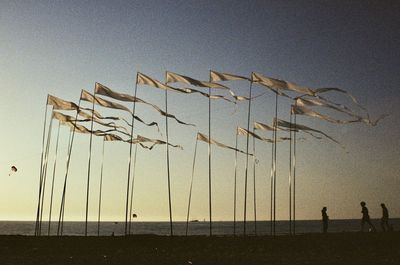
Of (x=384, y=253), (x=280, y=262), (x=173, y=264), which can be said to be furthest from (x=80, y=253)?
(x=384, y=253)

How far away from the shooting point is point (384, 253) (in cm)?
2116

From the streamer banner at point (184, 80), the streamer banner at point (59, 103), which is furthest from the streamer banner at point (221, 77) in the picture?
the streamer banner at point (59, 103)

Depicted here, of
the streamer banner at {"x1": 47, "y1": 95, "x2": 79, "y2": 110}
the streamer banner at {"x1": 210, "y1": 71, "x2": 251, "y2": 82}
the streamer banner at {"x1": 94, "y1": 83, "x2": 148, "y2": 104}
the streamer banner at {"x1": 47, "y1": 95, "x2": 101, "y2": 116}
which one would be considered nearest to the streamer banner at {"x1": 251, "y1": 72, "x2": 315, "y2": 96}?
the streamer banner at {"x1": 210, "y1": 71, "x2": 251, "y2": 82}

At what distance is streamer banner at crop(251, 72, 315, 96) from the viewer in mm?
27013

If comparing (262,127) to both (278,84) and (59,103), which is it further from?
(59,103)

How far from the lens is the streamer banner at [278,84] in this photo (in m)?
27.0

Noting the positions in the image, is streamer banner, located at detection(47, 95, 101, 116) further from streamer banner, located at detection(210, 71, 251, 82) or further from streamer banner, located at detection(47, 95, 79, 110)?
streamer banner, located at detection(210, 71, 251, 82)

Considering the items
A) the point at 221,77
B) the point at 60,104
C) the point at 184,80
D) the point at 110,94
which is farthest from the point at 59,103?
the point at 221,77

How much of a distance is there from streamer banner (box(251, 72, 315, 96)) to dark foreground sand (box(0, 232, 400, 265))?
845cm

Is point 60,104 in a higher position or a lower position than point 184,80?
lower

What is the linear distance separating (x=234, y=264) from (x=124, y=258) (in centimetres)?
485

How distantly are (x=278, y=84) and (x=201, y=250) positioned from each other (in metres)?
11.3

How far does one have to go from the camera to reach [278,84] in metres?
28.3

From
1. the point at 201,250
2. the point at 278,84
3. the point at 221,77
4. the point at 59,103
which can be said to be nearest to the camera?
the point at 201,250
